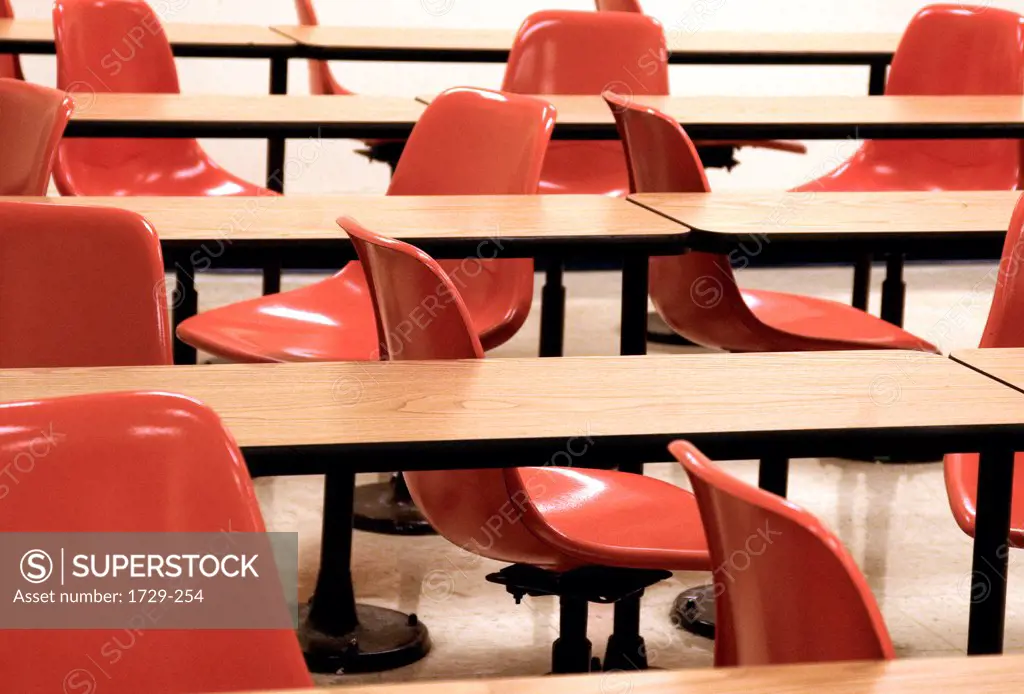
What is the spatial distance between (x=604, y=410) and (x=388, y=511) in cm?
190

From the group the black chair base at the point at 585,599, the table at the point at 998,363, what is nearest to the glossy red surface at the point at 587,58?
the black chair base at the point at 585,599

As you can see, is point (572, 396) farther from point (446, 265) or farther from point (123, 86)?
point (123, 86)

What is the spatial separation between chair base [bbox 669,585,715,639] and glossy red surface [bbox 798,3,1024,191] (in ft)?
4.89

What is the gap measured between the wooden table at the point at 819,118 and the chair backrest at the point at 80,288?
1666mm

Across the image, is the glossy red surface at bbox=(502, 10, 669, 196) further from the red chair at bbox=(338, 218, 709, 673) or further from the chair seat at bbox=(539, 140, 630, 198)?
the red chair at bbox=(338, 218, 709, 673)

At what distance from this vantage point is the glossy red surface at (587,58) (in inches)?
177

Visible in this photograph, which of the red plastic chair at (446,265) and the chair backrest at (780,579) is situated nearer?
the chair backrest at (780,579)

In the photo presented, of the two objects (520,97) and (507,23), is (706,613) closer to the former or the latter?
(520,97)

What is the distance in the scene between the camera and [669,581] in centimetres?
330

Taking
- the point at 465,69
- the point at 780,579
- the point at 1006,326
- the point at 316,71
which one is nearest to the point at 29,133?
the point at 1006,326

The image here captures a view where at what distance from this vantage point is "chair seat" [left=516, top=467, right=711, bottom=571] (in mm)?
2057

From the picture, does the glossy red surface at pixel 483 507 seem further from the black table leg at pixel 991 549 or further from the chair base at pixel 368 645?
the chair base at pixel 368 645

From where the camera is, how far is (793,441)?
5.56 ft

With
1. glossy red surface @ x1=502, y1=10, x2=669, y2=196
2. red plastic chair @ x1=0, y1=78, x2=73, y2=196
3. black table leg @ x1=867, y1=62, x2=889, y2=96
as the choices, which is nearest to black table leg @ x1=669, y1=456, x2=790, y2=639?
red plastic chair @ x1=0, y1=78, x2=73, y2=196
